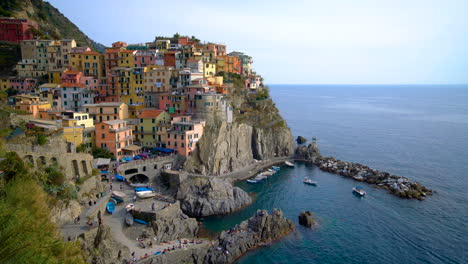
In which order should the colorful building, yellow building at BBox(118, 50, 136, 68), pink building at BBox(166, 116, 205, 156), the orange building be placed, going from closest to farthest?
the orange building → pink building at BBox(166, 116, 205, 156) → the colorful building → yellow building at BBox(118, 50, 136, 68)

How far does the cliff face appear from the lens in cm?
5084

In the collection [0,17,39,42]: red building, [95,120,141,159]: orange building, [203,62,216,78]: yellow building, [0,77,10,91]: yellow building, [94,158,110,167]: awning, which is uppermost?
[0,17,39,42]: red building

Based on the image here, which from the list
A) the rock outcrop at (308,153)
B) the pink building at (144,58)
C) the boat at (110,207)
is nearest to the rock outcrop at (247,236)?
the boat at (110,207)

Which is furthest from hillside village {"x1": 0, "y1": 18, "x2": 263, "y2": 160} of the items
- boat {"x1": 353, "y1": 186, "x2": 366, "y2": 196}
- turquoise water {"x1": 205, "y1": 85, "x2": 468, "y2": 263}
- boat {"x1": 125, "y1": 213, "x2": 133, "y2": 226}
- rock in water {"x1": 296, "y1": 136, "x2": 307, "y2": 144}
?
boat {"x1": 353, "y1": 186, "x2": 366, "y2": 196}

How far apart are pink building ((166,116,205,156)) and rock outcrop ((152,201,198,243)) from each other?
13.4 meters

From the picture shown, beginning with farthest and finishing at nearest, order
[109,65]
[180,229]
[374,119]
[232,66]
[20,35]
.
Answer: [374,119] → [232,66] → [20,35] → [109,65] → [180,229]

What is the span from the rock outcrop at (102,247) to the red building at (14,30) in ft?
192

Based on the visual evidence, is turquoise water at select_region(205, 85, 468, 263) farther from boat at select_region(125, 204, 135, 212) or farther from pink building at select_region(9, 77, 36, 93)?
pink building at select_region(9, 77, 36, 93)

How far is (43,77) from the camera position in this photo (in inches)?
2404

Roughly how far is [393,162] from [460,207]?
72.1 feet

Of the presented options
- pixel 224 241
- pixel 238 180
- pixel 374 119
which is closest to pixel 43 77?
pixel 238 180

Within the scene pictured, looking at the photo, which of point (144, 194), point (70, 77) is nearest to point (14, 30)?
point (70, 77)

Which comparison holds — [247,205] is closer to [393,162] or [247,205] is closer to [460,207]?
[460,207]

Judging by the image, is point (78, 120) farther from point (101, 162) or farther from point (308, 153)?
point (308, 153)
